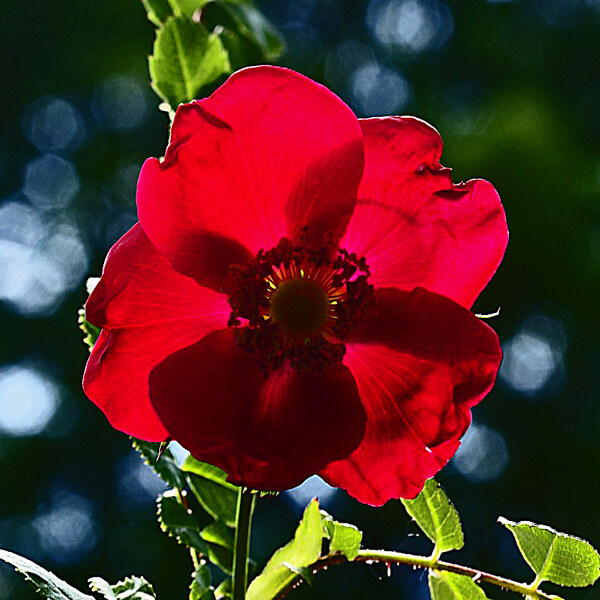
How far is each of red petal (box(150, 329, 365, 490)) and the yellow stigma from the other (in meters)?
0.03

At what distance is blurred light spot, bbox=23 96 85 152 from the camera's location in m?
4.67

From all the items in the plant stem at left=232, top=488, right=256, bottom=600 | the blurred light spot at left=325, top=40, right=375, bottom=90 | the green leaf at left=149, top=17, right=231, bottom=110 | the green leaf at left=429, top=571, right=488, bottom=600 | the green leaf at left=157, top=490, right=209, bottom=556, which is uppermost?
the green leaf at left=149, top=17, right=231, bottom=110

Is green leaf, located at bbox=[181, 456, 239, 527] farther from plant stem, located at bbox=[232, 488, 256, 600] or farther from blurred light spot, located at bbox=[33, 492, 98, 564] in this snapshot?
blurred light spot, located at bbox=[33, 492, 98, 564]

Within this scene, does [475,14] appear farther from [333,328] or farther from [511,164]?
[333,328]

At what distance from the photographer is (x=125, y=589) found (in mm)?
536

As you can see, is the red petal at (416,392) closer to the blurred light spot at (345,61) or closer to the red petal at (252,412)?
the red petal at (252,412)

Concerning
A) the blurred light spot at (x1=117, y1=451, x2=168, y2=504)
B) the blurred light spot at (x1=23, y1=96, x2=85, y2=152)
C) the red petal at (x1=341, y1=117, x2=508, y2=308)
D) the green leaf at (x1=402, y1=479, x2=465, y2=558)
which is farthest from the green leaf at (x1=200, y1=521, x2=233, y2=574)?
the blurred light spot at (x1=23, y1=96, x2=85, y2=152)

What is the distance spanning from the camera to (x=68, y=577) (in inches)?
151

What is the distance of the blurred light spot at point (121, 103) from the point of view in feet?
14.8

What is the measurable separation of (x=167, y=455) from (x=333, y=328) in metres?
0.17

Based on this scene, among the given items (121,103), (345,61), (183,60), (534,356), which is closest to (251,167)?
(183,60)

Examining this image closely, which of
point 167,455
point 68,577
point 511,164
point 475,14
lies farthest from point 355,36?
point 167,455

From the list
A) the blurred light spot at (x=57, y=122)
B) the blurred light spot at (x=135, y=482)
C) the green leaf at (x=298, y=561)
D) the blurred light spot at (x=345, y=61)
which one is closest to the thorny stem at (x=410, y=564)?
the green leaf at (x=298, y=561)

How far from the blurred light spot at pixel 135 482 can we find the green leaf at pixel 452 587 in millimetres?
3509
